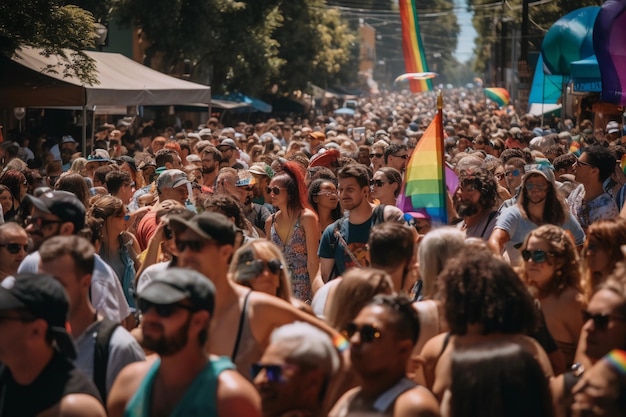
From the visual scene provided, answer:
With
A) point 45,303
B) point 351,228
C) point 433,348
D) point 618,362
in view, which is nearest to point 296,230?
point 351,228

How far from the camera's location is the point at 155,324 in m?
3.84

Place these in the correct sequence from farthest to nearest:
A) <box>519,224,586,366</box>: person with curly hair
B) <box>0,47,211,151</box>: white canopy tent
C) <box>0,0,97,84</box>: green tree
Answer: <box>0,47,211,151</box>: white canopy tent < <box>0,0,97,84</box>: green tree < <box>519,224,586,366</box>: person with curly hair

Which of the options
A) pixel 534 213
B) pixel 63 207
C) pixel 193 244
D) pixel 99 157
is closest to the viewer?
pixel 193 244

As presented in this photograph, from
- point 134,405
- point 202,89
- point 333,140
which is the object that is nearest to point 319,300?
point 134,405

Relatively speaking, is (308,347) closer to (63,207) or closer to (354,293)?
(354,293)

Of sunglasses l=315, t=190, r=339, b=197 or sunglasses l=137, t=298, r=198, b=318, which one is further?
sunglasses l=315, t=190, r=339, b=197

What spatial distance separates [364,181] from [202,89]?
1523 centimetres

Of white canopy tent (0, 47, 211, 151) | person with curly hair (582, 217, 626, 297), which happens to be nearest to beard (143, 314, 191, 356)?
person with curly hair (582, 217, 626, 297)

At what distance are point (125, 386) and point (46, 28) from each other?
12925mm

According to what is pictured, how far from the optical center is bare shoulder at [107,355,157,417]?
403 centimetres

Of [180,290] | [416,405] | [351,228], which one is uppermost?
[180,290]

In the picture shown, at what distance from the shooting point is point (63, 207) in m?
5.94

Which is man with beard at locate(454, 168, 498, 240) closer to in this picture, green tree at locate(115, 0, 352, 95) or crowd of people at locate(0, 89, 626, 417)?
crowd of people at locate(0, 89, 626, 417)

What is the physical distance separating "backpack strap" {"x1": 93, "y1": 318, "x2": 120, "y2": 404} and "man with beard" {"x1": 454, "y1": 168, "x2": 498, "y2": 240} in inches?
141
